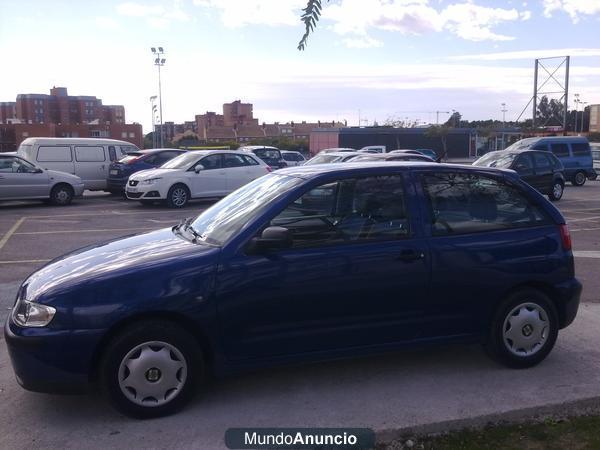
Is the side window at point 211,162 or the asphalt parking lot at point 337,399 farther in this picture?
the side window at point 211,162

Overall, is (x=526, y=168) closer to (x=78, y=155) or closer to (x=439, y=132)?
(x=78, y=155)

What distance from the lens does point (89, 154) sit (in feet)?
66.6

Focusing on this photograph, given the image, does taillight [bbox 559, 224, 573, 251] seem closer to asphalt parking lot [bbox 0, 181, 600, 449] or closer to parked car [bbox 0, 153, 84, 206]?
asphalt parking lot [bbox 0, 181, 600, 449]

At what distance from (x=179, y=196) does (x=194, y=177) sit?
67 centimetres

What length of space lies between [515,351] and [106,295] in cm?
302

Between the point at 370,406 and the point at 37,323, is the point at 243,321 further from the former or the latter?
the point at 37,323

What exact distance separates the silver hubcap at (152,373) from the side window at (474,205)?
2.04 meters

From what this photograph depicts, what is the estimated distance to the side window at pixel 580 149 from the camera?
26.1 meters

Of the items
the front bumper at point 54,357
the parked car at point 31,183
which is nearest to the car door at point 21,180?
the parked car at point 31,183

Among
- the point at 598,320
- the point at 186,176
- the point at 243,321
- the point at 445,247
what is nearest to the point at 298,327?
the point at 243,321

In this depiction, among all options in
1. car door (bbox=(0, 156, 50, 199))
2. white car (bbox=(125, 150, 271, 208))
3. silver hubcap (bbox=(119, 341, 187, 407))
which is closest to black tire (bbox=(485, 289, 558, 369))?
silver hubcap (bbox=(119, 341, 187, 407))

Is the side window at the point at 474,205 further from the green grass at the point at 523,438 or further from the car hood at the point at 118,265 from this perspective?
the car hood at the point at 118,265

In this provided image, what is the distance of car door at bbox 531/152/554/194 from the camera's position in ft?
62.3

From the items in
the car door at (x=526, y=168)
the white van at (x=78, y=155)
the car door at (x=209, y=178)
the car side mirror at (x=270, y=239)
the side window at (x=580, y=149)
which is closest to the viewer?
the car side mirror at (x=270, y=239)
